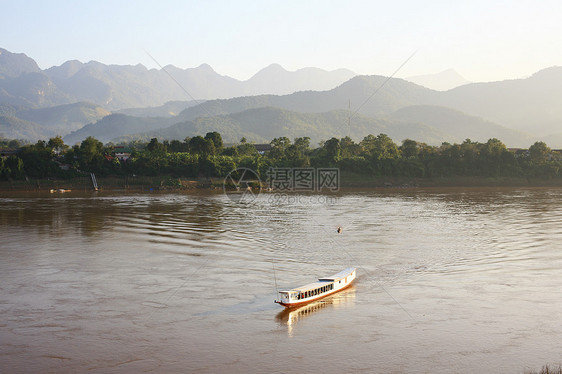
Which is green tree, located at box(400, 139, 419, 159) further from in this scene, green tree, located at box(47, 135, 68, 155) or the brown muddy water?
the brown muddy water

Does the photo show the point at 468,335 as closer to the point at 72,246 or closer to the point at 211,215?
the point at 72,246

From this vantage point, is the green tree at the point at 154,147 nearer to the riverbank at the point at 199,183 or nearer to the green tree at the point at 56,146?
the riverbank at the point at 199,183

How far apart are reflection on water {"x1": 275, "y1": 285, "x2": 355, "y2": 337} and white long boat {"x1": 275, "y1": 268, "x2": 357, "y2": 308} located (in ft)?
0.69

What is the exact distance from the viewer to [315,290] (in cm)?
2291

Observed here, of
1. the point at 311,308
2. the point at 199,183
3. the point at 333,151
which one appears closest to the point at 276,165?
the point at 333,151

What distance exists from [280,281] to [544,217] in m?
39.6

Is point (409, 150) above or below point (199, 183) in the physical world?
above

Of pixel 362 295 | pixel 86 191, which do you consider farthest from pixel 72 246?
pixel 86 191

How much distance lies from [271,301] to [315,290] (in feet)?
6.85

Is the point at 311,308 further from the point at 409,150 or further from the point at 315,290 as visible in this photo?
the point at 409,150

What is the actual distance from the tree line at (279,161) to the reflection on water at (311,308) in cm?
9767

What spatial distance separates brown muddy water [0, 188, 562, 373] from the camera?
17188mm

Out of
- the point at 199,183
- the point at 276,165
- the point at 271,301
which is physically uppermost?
the point at 276,165

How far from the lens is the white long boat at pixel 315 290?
2159 cm
